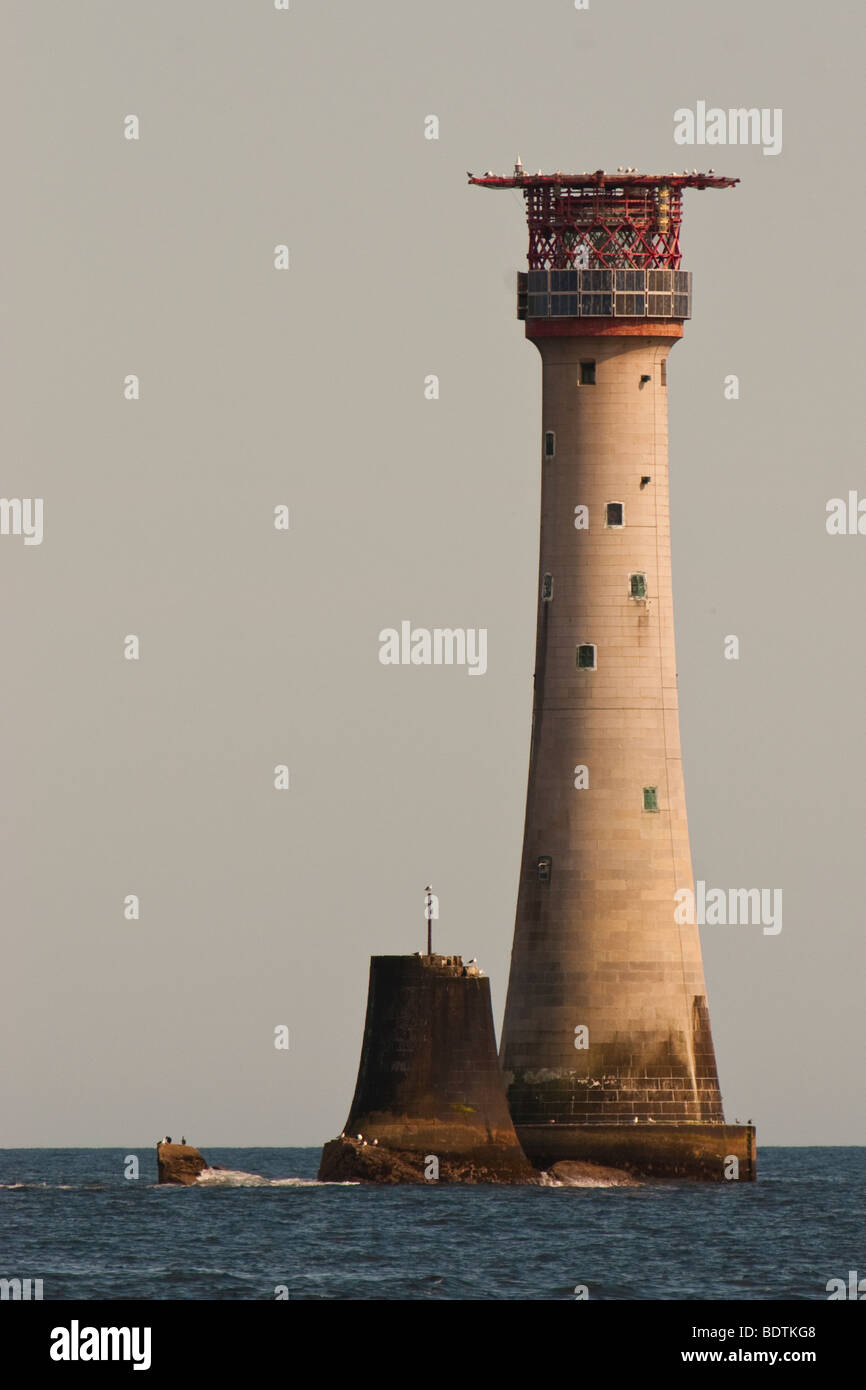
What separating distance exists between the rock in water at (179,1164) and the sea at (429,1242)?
1.25 ft

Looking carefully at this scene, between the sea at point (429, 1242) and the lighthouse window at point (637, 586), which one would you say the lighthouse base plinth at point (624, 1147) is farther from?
the lighthouse window at point (637, 586)

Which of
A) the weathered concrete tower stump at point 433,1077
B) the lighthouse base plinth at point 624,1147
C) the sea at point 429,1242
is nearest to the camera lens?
the sea at point 429,1242

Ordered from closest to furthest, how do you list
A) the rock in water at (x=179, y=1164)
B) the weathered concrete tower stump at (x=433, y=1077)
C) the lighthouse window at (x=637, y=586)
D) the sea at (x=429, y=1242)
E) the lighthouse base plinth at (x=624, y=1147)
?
the sea at (x=429, y=1242) < the weathered concrete tower stump at (x=433, y=1077) < the lighthouse base plinth at (x=624, y=1147) < the lighthouse window at (x=637, y=586) < the rock in water at (x=179, y=1164)

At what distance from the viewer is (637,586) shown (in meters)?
105

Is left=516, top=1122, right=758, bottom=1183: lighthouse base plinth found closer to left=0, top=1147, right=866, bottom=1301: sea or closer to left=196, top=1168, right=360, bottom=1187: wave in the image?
left=0, top=1147, right=866, bottom=1301: sea

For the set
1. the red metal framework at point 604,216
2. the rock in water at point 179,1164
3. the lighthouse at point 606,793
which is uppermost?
the red metal framework at point 604,216

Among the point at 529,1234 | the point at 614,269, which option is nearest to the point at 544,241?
the point at 614,269

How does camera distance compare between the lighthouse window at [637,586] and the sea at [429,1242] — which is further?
the lighthouse window at [637,586]

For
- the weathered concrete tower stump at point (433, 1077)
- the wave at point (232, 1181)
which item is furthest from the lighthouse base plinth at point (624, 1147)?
the wave at point (232, 1181)

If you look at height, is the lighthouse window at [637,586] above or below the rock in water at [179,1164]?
above

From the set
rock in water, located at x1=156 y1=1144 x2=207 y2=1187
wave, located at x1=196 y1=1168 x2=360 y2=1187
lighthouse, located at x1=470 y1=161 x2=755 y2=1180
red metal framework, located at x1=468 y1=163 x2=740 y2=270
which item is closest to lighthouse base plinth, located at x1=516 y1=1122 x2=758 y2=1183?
lighthouse, located at x1=470 y1=161 x2=755 y2=1180

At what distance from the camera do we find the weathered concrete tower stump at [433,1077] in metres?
99.8
